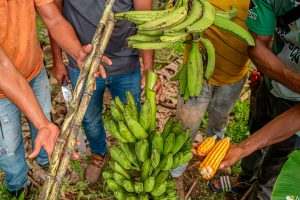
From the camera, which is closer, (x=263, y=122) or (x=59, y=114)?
(x=263, y=122)

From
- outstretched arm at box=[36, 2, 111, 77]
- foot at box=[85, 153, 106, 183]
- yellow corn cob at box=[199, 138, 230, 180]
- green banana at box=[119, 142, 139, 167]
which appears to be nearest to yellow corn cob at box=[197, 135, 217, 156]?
yellow corn cob at box=[199, 138, 230, 180]

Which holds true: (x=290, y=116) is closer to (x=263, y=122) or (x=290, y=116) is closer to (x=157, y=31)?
(x=263, y=122)

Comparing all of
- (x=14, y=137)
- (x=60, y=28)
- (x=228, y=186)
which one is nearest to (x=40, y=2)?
(x=60, y=28)

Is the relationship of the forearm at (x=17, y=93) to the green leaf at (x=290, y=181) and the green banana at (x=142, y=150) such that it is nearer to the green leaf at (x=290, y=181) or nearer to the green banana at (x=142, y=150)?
the green banana at (x=142, y=150)

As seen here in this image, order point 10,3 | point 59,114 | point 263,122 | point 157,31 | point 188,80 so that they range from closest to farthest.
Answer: point 157,31 → point 188,80 → point 10,3 → point 263,122 → point 59,114

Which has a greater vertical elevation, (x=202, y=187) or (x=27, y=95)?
(x=27, y=95)

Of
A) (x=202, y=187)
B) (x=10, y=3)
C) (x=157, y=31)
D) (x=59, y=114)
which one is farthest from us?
(x=59, y=114)

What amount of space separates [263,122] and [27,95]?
1732mm

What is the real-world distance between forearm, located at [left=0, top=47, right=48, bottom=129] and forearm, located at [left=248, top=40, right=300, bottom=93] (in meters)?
1.33

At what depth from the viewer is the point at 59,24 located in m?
2.46

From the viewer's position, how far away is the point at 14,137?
261 centimetres

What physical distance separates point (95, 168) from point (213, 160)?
5.28 feet

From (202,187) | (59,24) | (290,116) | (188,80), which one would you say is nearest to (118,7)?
(59,24)

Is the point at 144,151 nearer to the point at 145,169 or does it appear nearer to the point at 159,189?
the point at 145,169
